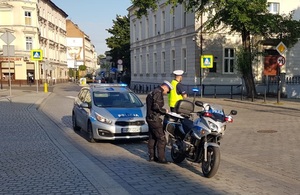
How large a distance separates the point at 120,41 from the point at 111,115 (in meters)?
51.9

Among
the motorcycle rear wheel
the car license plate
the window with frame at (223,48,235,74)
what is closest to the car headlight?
the car license plate

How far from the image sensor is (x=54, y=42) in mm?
75062

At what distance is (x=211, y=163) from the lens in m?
6.37

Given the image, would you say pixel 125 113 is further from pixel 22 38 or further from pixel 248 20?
pixel 22 38

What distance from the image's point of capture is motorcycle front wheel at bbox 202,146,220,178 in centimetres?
623

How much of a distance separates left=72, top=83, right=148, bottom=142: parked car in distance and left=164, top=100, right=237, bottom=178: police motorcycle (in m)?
2.12

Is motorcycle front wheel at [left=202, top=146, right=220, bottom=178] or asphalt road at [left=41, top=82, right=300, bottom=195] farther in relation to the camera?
motorcycle front wheel at [left=202, top=146, right=220, bottom=178]

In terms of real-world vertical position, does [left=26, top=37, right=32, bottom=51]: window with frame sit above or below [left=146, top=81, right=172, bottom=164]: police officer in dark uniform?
above

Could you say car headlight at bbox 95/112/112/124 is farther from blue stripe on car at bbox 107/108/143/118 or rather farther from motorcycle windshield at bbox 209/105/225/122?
motorcycle windshield at bbox 209/105/225/122

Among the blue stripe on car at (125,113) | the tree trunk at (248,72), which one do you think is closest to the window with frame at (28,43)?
the tree trunk at (248,72)

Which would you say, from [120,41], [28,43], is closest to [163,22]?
[120,41]

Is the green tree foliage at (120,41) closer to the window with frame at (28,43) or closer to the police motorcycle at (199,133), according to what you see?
the window with frame at (28,43)

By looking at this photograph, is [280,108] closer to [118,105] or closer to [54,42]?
[118,105]

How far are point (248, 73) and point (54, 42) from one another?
190 ft
